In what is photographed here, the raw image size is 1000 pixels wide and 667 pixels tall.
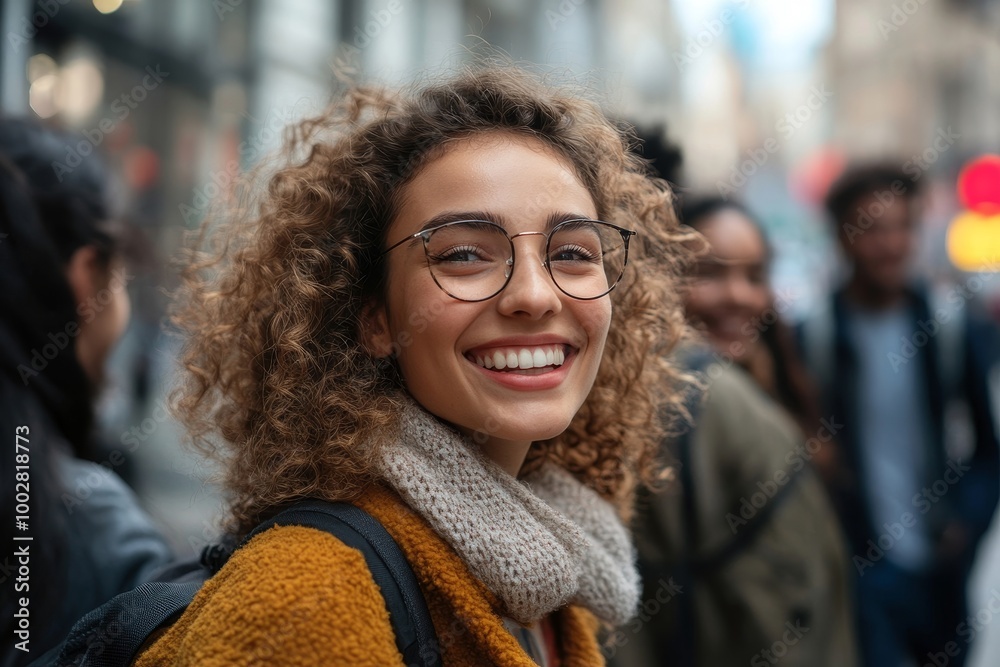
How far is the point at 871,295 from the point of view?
14.0ft

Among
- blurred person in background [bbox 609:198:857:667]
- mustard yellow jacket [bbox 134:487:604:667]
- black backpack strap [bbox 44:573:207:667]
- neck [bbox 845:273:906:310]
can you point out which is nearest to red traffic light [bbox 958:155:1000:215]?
neck [bbox 845:273:906:310]

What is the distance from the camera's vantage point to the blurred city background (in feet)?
13.2

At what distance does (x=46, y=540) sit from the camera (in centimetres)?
187

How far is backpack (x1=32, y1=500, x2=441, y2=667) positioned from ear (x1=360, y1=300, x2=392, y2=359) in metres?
0.31

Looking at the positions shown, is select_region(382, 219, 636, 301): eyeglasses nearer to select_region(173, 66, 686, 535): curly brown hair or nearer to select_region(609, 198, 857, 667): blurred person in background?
select_region(173, 66, 686, 535): curly brown hair

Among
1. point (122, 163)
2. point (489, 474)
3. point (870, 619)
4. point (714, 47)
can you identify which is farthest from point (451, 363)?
point (714, 47)

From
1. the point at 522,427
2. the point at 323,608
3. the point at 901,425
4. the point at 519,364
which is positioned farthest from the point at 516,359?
the point at 901,425

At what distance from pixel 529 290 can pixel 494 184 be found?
21 centimetres

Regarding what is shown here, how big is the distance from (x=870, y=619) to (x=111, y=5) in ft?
22.9

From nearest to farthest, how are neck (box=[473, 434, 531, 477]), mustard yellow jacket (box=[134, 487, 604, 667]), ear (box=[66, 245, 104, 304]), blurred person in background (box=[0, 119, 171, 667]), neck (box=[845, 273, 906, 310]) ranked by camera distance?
mustard yellow jacket (box=[134, 487, 604, 667]) < neck (box=[473, 434, 531, 477]) < blurred person in background (box=[0, 119, 171, 667]) < ear (box=[66, 245, 104, 304]) < neck (box=[845, 273, 906, 310])

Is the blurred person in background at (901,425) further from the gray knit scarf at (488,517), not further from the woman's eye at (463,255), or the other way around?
the woman's eye at (463,255)

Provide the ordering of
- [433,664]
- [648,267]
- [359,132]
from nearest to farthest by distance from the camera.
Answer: [433,664] < [359,132] < [648,267]

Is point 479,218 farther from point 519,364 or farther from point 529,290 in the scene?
point 519,364

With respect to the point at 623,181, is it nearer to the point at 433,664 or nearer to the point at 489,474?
the point at 489,474
